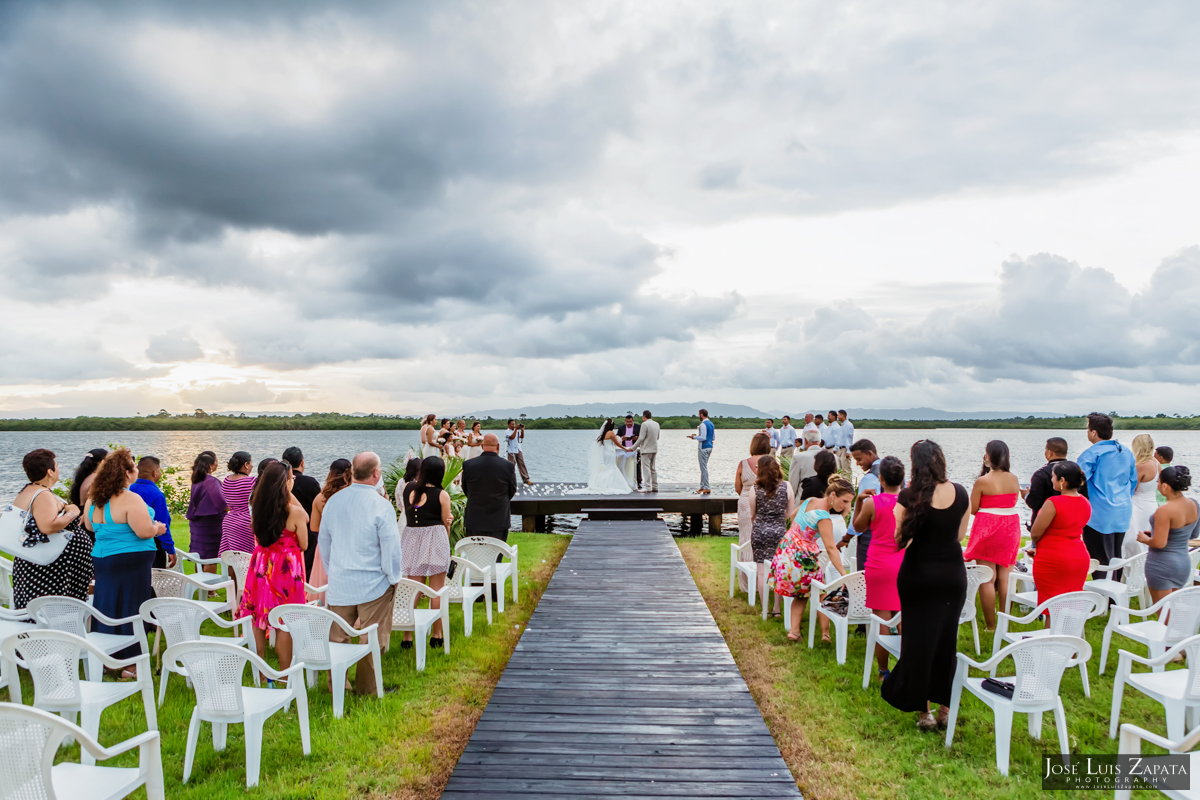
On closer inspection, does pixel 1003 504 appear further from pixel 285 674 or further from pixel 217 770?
pixel 217 770

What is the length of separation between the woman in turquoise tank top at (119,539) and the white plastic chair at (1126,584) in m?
7.85

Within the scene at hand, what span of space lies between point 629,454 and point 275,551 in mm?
11562

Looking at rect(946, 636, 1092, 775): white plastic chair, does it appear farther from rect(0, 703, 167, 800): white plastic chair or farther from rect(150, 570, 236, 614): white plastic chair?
rect(150, 570, 236, 614): white plastic chair

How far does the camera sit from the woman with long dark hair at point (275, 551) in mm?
4637

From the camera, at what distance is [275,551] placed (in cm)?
477

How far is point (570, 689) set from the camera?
465cm

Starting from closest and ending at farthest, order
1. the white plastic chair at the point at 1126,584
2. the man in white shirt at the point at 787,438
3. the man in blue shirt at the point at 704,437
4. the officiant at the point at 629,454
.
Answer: the white plastic chair at the point at 1126,584, the man in blue shirt at the point at 704,437, the officiant at the point at 629,454, the man in white shirt at the point at 787,438

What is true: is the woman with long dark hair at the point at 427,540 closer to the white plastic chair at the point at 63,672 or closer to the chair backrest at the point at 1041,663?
the white plastic chair at the point at 63,672

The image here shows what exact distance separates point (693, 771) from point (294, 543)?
131 inches

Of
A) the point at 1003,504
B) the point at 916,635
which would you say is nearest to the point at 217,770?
the point at 916,635

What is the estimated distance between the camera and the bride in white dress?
15.7 metres

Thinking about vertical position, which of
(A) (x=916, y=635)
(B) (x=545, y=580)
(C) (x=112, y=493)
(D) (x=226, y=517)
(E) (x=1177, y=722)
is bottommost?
(B) (x=545, y=580)

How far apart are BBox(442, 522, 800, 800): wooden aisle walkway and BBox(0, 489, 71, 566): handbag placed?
3800 millimetres

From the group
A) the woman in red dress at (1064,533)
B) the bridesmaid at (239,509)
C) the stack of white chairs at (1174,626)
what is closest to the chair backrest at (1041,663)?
the stack of white chairs at (1174,626)
